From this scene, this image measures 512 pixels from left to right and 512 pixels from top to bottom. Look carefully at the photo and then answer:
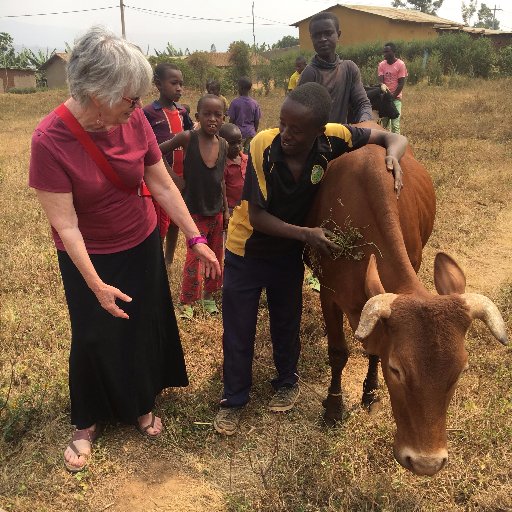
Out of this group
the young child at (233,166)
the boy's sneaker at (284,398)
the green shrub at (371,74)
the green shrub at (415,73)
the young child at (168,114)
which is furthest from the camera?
the green shrub at (415,73)

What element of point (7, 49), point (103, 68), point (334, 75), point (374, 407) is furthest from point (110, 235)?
point (7, 49)

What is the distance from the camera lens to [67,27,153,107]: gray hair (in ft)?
7.02

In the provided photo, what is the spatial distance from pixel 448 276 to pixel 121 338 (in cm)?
174

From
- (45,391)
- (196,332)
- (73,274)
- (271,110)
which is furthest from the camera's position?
(271,110)

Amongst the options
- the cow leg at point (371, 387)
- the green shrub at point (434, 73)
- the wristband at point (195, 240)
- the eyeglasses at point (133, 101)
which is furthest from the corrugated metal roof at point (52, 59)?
the cow leg at point (371, 387)

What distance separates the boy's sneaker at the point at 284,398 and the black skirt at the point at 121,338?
0.73 metres

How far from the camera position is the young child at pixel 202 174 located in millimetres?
4164

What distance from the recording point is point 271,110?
1750 centimetres

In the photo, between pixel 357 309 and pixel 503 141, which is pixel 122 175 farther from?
pixel 503 141

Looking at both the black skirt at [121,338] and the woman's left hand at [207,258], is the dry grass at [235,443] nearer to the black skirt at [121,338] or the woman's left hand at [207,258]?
the black skirt at [121,338]

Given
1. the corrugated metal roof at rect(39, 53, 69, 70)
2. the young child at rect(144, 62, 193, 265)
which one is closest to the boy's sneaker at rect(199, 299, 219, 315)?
the young child at rect(144, 62, 193, 265)

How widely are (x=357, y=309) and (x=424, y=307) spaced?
71 centimetres

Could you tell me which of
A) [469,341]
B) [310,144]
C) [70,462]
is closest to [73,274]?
[70,462]

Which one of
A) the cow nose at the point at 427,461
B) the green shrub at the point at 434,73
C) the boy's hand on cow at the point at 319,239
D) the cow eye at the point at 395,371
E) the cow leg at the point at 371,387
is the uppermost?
the green shrub at the point at 434,73
